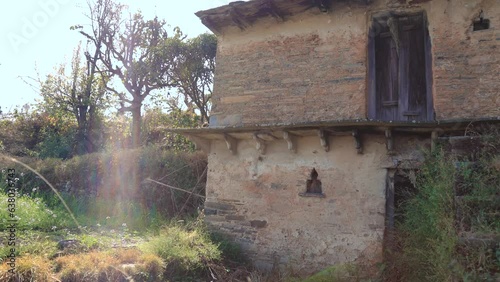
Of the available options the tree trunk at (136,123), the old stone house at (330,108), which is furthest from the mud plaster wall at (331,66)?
the tree trunk at (136,123)

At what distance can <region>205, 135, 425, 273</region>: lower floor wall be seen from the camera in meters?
6.20

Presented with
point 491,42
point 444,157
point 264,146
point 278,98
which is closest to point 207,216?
point 264,146

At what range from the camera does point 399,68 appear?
6980 millimetres

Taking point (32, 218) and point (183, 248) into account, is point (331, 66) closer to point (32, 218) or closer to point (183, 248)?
point (183, 248)

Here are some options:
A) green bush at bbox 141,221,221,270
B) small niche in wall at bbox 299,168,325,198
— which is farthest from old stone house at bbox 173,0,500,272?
green bush at bbox 141,221,221,270

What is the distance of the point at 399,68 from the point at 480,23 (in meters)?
1.38

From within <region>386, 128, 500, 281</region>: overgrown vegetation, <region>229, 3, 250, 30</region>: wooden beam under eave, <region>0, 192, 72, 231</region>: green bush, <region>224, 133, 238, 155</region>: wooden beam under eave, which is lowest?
<region>0, 192, 72, 231</region>: green bush

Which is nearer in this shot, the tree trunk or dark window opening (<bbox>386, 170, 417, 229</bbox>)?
dark window opening (<bbox>386, 170, 417, 229</bbox>)

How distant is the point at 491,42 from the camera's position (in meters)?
6.17

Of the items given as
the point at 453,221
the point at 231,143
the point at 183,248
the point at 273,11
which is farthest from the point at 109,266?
the point at 273,11

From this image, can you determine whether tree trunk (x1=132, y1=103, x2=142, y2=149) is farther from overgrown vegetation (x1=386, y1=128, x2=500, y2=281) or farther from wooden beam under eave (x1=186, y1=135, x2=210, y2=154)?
overgrown vegetation (x1=386, y1=128, x2=500, y2=281)

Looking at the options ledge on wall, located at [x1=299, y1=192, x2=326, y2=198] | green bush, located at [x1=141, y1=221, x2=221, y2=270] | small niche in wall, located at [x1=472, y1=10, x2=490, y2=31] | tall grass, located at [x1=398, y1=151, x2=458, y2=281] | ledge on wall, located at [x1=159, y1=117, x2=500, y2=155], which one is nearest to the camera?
tall grass, located at [x1=398, y1=151, x2=458, y2=281]

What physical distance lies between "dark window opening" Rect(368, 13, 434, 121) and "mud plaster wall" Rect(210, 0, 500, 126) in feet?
0.69

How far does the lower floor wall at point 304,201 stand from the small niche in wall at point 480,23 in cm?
212
